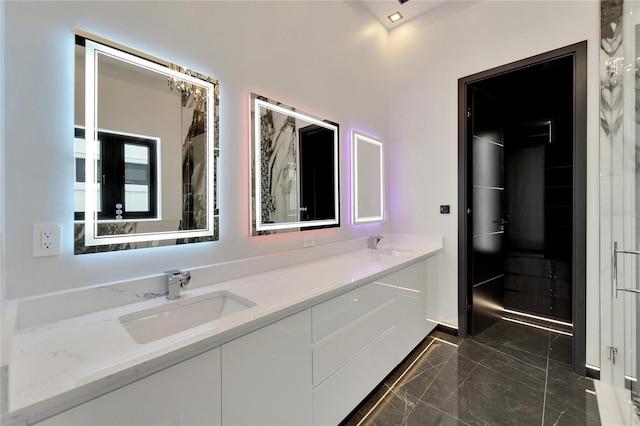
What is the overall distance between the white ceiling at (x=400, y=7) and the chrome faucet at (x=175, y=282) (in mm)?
2983

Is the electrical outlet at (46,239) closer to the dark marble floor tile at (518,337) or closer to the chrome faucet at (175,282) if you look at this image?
the chrome faucet at (175,282)

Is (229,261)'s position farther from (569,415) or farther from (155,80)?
(569,415)

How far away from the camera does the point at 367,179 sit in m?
2.80

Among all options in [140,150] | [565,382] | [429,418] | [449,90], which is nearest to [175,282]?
[140,150]

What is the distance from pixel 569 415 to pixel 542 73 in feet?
9.52

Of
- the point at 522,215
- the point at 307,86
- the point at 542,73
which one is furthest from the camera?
the point at 522,215

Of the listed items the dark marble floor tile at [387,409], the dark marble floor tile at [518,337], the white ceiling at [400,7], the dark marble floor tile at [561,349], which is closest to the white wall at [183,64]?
the white ceiling at [400,7]

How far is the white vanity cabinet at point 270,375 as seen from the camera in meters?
1.01

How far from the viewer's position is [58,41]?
1.09m

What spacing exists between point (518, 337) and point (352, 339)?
218cm

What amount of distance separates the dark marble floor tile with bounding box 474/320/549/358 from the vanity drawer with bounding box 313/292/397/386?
1.37 meters

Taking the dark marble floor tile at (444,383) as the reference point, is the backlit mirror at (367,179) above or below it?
above

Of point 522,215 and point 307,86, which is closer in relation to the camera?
point 307,86

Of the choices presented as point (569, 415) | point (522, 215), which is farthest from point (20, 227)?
point (522, 215)
